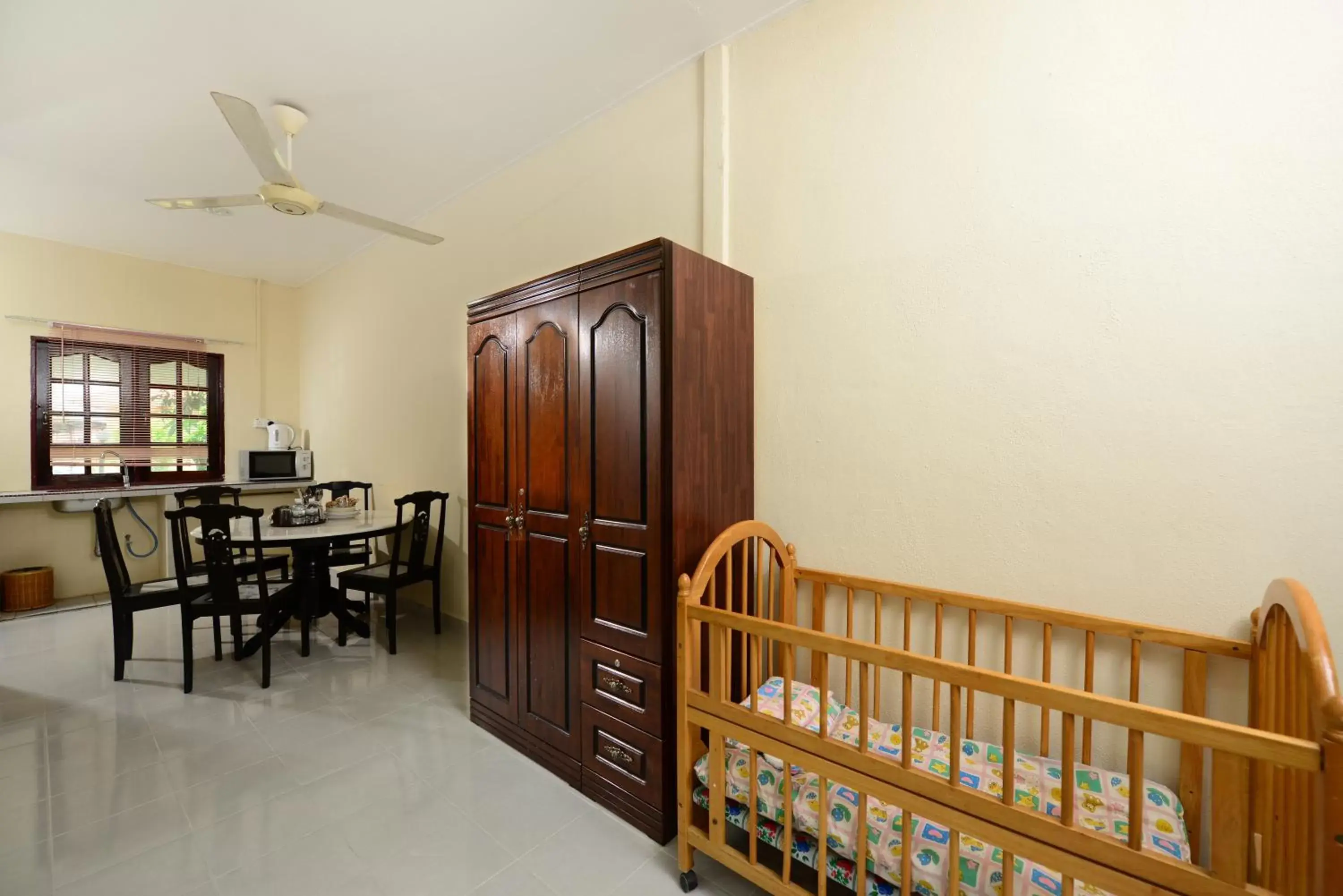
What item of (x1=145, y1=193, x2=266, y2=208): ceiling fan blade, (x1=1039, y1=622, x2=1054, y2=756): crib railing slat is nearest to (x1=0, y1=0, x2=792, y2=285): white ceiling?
(x1=145, y1=193, x2=266, y2=208): ceiling fan blade

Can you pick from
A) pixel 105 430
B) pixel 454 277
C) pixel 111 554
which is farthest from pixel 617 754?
pixel 105 430

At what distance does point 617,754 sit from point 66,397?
571cm

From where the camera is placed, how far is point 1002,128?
5.39ft

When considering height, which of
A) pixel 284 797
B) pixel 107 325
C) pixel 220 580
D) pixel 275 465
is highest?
pixel 107 325

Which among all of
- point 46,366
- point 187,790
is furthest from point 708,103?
point 46,366

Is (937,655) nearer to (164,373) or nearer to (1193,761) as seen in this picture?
(1193,761)

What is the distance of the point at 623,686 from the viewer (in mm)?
1865

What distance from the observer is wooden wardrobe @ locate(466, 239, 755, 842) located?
69.0 inches

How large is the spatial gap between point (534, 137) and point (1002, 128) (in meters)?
2.41

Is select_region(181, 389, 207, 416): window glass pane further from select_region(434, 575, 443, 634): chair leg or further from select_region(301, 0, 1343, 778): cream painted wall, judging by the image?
select_region(301, 0, 1343, 778): cream painted wall

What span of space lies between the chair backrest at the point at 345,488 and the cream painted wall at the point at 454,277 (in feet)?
0.33

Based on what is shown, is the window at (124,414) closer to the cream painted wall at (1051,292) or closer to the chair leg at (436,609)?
the chair leg at (436,609)

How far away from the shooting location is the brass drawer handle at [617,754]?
185cm

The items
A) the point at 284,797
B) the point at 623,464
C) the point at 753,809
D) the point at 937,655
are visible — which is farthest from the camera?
the point at 284,797
